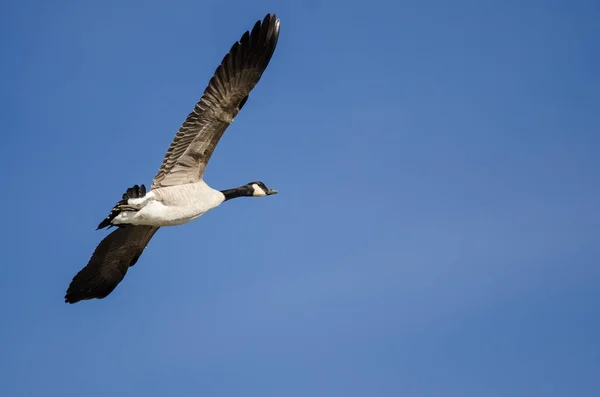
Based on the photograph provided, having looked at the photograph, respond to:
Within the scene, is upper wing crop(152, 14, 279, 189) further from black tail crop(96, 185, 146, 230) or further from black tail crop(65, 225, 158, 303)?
black tail crop(65, 225, 158, 303)

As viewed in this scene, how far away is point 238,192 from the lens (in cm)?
1744

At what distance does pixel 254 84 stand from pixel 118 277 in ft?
15.1

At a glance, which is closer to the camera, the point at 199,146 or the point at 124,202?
the point at 124,202

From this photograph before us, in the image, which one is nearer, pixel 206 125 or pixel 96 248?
pixel 206 125

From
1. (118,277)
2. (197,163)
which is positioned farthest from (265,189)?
(118,277)

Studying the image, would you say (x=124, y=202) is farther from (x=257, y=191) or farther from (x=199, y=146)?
(x=257, y=191)

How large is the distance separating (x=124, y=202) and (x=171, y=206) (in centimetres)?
81

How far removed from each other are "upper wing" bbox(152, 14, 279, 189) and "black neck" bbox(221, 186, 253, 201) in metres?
1.50

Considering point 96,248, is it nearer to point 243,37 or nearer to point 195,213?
point 195,213

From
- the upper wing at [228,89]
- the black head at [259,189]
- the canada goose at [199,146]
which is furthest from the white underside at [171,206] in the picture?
the black head at [259,189]

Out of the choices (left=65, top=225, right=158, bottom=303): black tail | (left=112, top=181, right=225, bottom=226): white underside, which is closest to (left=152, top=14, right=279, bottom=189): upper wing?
(left=112, top=181, right=225, bottom=226): white underside

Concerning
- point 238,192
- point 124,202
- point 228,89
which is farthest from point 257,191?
point 124,202

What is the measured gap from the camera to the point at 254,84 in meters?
15.9

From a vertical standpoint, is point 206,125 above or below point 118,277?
above
